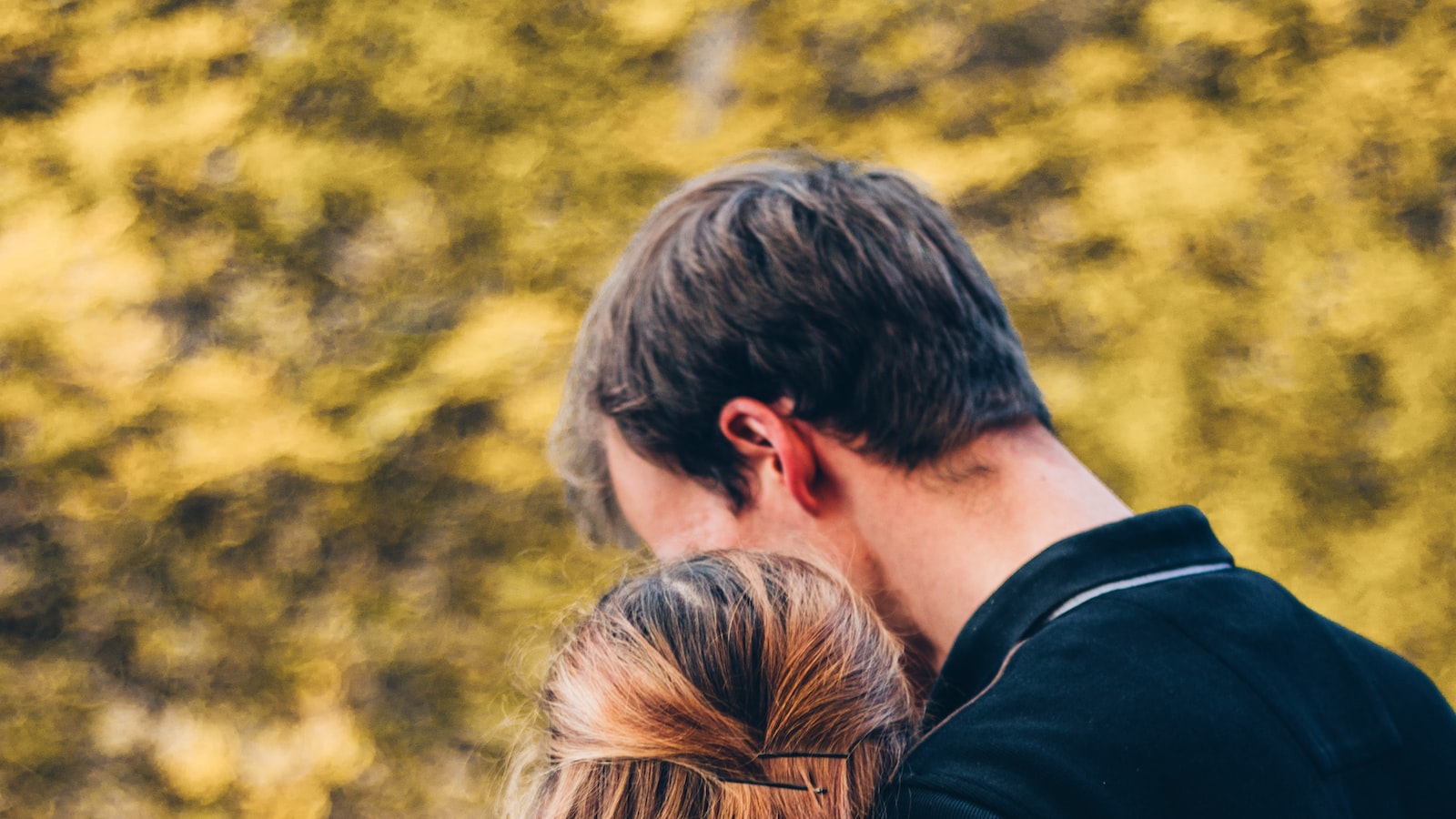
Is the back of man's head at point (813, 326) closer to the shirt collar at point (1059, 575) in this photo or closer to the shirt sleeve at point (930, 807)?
the shirt collar at point (1059, 575)

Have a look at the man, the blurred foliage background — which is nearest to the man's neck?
the man

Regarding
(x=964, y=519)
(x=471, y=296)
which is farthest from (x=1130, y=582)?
(x=471, y=296)

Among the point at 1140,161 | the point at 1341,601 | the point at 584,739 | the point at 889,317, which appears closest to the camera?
the point at 584,739

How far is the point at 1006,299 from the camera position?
302cm

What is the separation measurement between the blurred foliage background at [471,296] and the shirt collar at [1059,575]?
1.84 meters

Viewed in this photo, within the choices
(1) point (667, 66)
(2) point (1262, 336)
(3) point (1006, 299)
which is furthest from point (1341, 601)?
(1) point (667, 66)

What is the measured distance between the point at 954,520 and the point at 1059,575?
21cm

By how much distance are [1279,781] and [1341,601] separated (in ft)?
7.13

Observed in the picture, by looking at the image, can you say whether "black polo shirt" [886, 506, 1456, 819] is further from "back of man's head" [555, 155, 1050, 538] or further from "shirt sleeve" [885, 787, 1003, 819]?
"back of man's head" [555, 155, 1050, 538]

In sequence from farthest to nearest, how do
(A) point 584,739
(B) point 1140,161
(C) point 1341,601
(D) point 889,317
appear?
(B) point 1140,161 → (C) point 1341,601 → (D) point 889,317 → (A) point 584,739

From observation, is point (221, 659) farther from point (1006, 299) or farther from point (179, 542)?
point (1006, 299)

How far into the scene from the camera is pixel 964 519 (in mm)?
1208

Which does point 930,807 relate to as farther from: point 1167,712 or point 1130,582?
point 1130,582

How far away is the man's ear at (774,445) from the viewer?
4.31 ft
